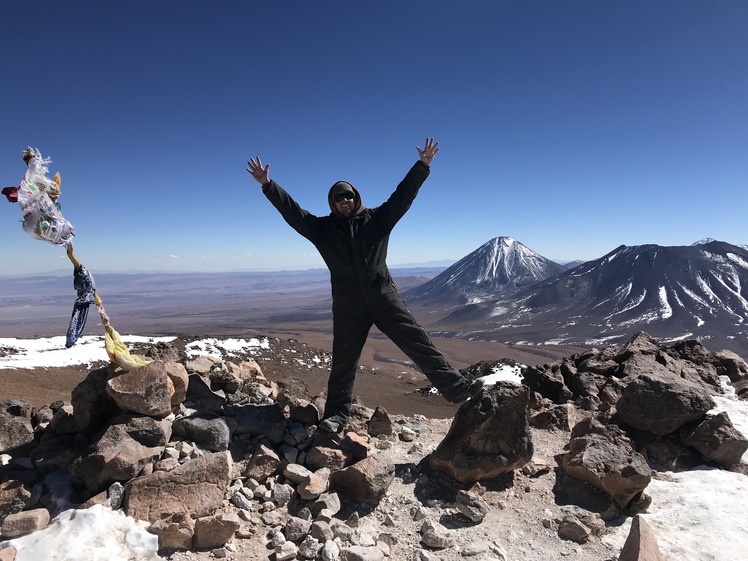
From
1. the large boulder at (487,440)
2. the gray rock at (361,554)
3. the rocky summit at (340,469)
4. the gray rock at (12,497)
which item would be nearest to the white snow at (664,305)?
the rocky summit at (340,469)

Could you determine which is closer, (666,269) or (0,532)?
(0,532)

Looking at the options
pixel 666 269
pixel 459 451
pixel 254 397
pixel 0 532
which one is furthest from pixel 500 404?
pixel 666 269

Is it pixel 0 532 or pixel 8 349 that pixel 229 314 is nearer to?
pixel 8 349

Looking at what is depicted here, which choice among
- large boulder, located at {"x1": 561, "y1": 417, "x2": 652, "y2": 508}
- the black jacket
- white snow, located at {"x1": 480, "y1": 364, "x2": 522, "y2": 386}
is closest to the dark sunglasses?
the black jacket

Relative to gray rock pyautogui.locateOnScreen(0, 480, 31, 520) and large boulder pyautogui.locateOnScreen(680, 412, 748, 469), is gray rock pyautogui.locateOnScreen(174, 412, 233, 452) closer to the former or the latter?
gray rock pyautogui.locateOnScreen(0, 480, 31, 520)

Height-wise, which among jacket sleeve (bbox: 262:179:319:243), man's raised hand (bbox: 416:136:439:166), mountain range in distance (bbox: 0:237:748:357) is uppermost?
man's raised hand (bbox: 416:136:439:166)
